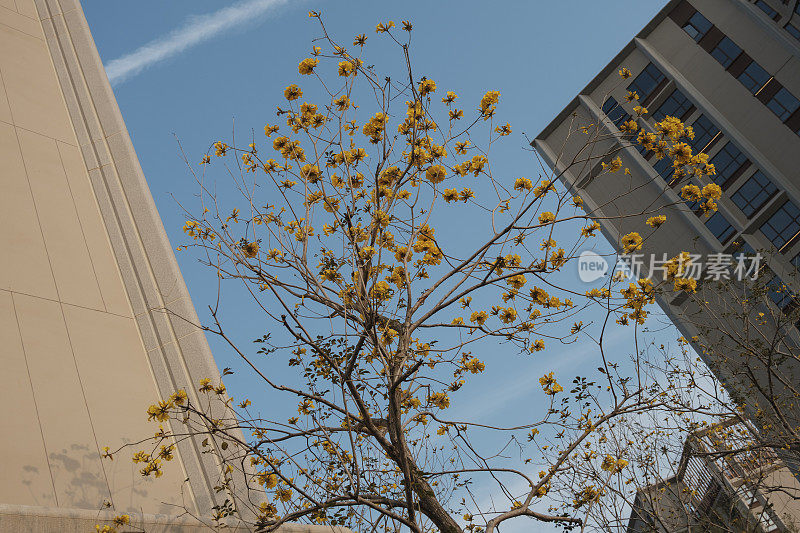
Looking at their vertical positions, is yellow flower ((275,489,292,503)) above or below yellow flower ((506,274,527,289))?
below

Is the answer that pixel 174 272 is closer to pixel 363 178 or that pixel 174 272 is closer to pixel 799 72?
pixel 363 178

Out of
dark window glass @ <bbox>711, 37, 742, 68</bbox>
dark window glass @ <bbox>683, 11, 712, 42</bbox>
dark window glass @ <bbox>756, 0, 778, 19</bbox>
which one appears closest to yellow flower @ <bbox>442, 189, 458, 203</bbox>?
dark window glass @ <bbox>756, 0, 778, 19</bbox>

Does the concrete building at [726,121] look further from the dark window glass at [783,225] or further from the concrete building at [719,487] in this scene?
the concrete building at [719,487]

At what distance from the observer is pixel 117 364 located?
6.05 m

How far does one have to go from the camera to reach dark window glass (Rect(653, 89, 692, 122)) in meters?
22.3

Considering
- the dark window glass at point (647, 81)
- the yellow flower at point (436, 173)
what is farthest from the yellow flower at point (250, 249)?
the dark window glass at point (647, 81)

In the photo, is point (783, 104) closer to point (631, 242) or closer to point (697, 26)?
point (697, 26)

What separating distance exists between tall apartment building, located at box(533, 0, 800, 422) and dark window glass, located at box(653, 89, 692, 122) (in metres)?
0.03

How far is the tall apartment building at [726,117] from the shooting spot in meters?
19.8

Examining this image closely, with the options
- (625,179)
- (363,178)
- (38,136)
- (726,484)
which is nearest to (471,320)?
(363,178)

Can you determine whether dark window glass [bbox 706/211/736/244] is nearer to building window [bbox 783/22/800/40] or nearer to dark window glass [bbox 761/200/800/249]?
dark window glass [bbox 761/200/800/249]

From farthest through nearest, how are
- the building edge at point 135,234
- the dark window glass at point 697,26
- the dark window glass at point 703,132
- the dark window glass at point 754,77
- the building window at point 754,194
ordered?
1. the dark window glass at point 697,26
2. the dark window glass at point 703,132
3. the dark window glass at point 754,77
4. the building window at point 754,194
5. the building edge at point 135,234

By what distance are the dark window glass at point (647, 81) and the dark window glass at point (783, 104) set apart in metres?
3.88

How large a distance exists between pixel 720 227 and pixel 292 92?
66.2ft
